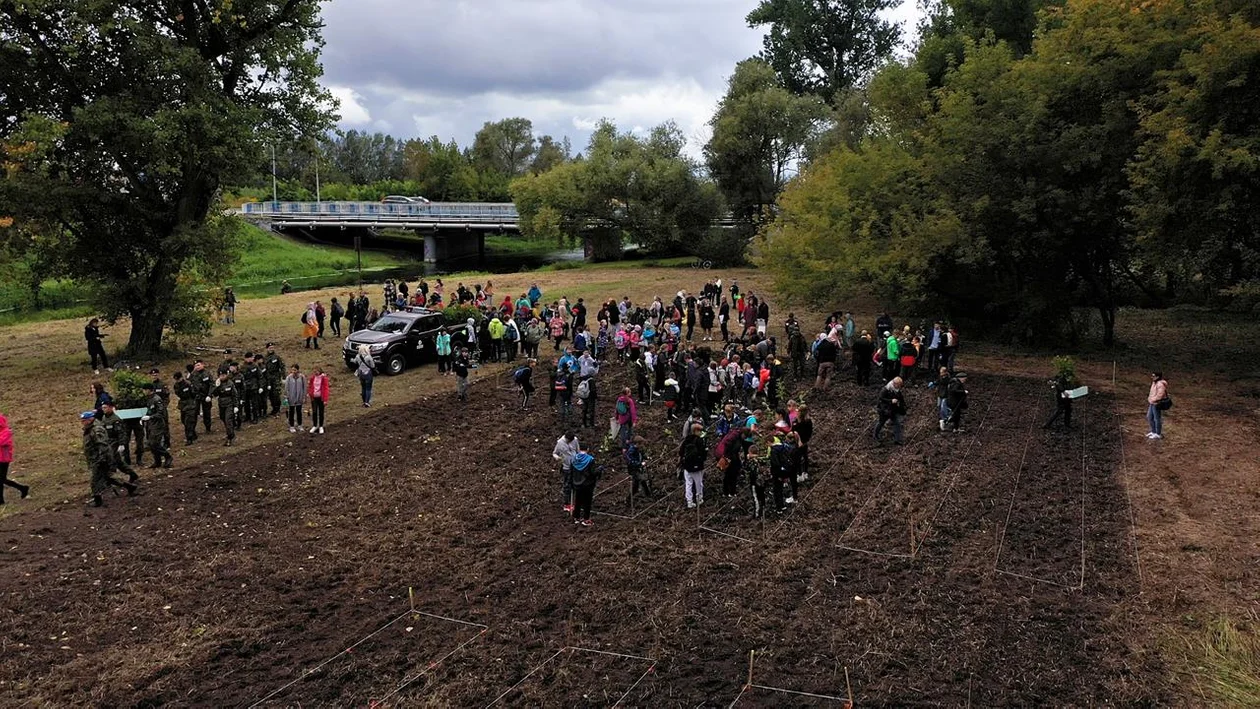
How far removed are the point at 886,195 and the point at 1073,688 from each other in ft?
71.0

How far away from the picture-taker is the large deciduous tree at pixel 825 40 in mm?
67375

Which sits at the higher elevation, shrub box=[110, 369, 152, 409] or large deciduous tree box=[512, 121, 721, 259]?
large deciduous tree box=[512, 121, 721, 259]

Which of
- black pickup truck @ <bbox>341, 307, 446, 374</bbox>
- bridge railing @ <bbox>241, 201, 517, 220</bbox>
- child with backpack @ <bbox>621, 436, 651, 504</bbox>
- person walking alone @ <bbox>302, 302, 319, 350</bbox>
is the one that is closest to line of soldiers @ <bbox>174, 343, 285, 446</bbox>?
black pickup truck @ <bbox>341, 307, 446, 374</bbox>


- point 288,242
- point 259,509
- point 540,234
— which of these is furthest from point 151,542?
point 288,242

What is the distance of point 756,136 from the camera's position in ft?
182

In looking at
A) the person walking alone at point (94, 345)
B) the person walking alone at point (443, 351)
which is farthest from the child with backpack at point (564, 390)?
the person walking alone at point (94, 345)

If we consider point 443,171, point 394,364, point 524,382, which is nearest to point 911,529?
point 524,382

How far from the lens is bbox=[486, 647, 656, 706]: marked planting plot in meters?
8.73

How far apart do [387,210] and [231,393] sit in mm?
54375

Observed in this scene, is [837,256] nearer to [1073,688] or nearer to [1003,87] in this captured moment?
[1003,87]

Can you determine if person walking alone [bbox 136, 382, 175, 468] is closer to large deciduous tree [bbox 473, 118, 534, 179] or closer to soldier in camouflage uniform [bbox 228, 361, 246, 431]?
soldier in camouflage uniform [bbox 228, 361, 246, 431]

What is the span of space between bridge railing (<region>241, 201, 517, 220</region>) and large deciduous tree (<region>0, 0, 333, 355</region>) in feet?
135

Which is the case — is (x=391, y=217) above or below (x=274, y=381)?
above

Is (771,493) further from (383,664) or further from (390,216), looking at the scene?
(390,216)
